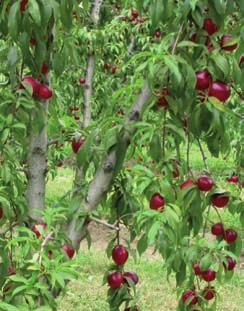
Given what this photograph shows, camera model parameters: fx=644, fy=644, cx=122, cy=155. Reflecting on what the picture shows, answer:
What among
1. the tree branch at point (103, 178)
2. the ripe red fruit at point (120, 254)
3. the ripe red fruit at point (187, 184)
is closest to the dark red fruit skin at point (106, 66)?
the ripe red fruit at point (120, 254)

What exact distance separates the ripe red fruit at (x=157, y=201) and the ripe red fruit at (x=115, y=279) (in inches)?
26.6

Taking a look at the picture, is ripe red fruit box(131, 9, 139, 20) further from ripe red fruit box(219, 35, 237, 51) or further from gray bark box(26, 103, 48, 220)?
ripe red fruit box(219, 35, 237, 51)

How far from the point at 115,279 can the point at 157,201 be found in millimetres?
695

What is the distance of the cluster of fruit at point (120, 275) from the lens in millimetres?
2179

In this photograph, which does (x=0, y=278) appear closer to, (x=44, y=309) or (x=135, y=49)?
(x=44, y=309)

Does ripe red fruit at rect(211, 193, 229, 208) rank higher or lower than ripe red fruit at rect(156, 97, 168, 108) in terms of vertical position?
lower

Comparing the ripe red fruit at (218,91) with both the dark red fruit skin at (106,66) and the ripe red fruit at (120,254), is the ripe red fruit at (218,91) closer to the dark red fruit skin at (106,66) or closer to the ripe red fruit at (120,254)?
the ripe red fruit at (120,254)

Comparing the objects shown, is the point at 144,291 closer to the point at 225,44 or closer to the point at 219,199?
the point at 219,199

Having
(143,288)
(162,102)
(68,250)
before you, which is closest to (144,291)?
(143,288)

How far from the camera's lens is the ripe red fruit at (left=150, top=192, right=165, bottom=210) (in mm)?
1621

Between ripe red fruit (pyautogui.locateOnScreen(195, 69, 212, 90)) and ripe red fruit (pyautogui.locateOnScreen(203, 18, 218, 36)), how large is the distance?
13 cm

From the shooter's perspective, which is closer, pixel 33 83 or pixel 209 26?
pixel 209 26

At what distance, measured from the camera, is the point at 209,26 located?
164 cm

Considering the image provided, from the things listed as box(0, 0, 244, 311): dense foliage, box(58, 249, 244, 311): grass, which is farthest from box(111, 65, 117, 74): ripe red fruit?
box(0, 0, 244, 311): dense foliage
